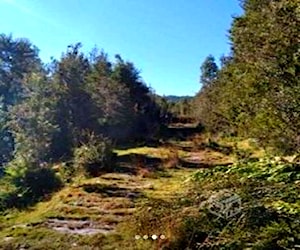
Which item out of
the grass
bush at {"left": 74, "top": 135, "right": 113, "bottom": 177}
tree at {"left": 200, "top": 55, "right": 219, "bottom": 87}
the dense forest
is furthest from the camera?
tree at {"left": 200, "top": 55, "right": 219, "bottom": 87}

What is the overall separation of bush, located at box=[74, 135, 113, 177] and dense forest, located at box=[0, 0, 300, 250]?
50 mm

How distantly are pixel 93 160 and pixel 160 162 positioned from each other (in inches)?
136

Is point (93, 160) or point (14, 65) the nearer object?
point (93, 160)

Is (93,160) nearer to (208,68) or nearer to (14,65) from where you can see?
(14,65)

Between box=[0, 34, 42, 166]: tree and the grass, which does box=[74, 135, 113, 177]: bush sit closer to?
the grass

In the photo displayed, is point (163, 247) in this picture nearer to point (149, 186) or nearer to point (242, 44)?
point (149, 186)

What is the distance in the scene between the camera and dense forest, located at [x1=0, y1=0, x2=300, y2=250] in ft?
19.7

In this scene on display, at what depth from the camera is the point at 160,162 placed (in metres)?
20.0

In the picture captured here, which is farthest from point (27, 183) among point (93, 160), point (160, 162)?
point (160, 162)

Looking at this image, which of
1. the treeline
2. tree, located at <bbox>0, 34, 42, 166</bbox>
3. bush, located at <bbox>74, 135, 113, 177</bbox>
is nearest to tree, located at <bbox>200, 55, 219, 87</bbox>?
tree, located at <bbox>0, 34, 42, 166</bbox>

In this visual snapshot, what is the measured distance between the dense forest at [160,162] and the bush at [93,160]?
5 cm

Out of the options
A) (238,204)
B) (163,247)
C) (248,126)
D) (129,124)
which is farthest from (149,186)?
(129,124)

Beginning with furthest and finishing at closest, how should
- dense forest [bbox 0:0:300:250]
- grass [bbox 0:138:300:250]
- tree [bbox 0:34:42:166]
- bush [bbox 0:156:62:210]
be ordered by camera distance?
tree [bbox 0:34:42:166]
bush [bbox 0:156:62:210]
dense forest [bbox 0:0:300:250]
grass [bbox 0:138:300:250]

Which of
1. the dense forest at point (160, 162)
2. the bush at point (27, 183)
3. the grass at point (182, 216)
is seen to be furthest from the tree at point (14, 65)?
the grass at point (182, 216)
